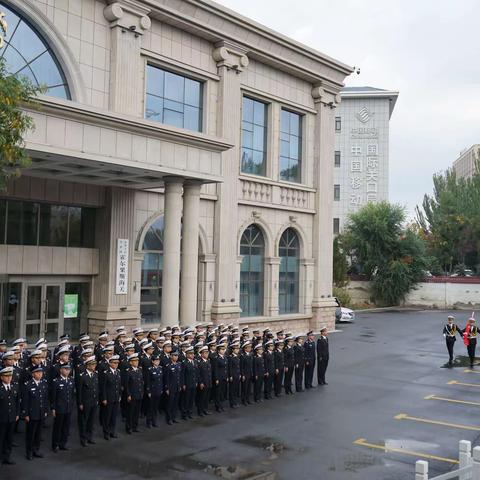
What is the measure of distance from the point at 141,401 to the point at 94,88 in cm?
1043

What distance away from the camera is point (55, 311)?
18969mm

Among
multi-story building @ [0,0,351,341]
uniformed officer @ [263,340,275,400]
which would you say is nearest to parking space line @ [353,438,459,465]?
uniformed officer @ [263,340,275,400]


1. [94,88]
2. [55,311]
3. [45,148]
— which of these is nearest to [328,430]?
[45,148]

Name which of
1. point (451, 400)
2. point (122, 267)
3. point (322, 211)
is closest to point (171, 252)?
point (122, 267)

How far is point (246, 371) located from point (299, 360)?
208cm

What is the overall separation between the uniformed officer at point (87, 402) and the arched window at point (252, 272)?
14.0m

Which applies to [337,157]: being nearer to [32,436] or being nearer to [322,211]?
[322,211]

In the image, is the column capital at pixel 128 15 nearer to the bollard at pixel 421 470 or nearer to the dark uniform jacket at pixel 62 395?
the dark uniform jacket at pixel 62 395

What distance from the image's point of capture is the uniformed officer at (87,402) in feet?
36.0

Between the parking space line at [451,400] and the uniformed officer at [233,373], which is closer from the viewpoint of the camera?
the uniformed officer at [233,373]

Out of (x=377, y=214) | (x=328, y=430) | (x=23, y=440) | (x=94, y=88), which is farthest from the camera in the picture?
(x=377, y=214)

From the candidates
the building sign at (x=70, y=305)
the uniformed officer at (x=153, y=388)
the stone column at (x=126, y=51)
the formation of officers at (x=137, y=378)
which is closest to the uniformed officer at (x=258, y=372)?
the formation of officers at (x=137, y=378)

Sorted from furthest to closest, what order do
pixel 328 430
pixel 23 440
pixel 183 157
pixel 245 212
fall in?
pixel 245 212
pixel 183 157
pixel 328 430
pixel 23 440

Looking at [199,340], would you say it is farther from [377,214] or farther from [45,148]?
[377,214]
